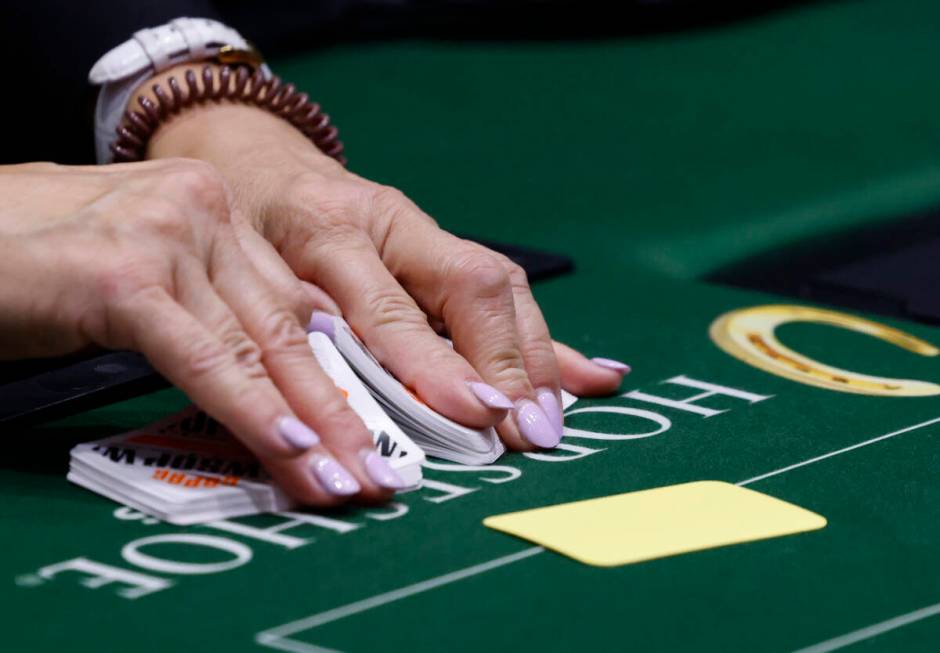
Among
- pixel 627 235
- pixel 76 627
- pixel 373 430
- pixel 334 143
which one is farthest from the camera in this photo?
pixel 627 235

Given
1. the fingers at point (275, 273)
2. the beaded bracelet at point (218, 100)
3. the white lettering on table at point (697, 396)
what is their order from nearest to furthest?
the fingers at point (275, 273) → the white lettering on table at point (697, 396) → the beaded bracelet at point (218, 100)

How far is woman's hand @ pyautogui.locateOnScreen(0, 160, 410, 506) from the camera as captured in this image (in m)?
1.18

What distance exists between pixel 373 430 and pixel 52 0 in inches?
34.2

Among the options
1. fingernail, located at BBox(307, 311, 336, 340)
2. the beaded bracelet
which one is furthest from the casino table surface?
the beaded bracelet

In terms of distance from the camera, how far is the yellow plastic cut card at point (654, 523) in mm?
1142

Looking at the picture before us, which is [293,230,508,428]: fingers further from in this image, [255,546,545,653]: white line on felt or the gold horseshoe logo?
the gold horseshoe logo

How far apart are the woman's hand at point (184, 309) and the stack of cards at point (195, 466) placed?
0.12 ft

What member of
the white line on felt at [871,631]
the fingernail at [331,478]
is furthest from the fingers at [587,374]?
the white line on felt at [871,631]

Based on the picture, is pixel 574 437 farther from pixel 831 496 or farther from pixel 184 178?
pixel 184 178

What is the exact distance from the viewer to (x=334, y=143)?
1.83m

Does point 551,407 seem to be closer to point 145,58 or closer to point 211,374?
point 211,374

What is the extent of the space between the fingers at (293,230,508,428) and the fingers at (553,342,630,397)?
0.50 ft

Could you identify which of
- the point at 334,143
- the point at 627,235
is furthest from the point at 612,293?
the point at 334,143

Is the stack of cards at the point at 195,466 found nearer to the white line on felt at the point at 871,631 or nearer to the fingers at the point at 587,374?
the fingers at the point at 587,374
